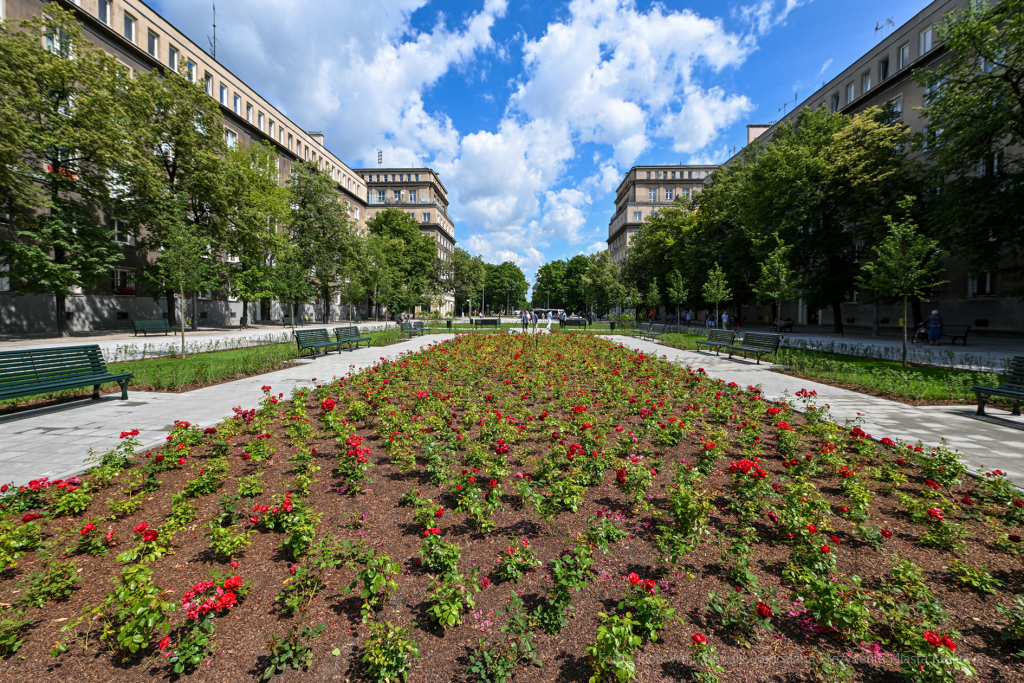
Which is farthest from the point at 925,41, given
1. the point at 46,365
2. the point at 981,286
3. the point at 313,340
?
the point at 46,365

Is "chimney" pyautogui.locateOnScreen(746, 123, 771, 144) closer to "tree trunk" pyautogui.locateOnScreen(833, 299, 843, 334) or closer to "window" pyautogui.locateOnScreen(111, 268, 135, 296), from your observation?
"tree trunk" pyautogui.locateOnScreen(833, 299, 843, 334)

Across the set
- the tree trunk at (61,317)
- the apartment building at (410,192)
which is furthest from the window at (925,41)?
the apartment building at (410,192)

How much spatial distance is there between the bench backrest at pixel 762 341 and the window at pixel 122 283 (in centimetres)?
3567

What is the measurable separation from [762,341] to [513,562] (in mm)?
15406

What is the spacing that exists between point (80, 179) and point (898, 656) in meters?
33.3

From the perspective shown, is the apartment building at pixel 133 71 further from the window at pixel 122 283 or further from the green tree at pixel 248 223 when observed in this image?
the green tree at pixel 248 223

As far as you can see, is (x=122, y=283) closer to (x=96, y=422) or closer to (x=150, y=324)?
(x=150, y=324)

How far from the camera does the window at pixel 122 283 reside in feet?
90.2

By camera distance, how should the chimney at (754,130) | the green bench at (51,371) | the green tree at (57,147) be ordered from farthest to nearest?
the chimney at (754,130), the green tree at (57,147), the green bench at (51,371)

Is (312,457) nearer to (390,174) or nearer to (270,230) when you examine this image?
(270,230)

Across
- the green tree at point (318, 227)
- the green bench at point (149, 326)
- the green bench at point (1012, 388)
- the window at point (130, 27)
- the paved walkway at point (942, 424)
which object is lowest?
the paved walkway at point (942, 424)

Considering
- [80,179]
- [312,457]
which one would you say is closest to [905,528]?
[312,457]

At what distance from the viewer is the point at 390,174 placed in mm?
84375

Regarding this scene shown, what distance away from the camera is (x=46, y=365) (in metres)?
7.79
